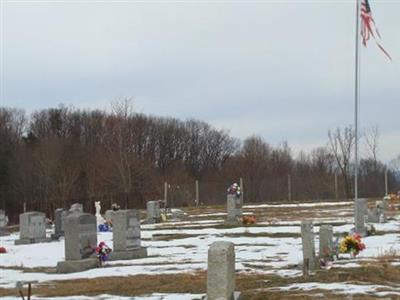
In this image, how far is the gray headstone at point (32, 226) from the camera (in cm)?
2752

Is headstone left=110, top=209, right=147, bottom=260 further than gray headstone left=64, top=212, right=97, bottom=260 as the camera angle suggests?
Yes

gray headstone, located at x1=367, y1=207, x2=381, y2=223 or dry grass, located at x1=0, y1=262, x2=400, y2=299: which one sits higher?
gray headstone, located at x1=367, y1=207, x2=381, y2=223

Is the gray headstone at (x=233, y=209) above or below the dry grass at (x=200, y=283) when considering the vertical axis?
above

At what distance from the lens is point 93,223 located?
1906 cm

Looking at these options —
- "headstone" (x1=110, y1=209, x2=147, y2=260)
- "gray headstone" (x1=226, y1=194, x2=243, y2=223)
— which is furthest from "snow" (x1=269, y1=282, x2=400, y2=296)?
"gray headstone" (x1=226, y1=194, x2=243, y2=223)

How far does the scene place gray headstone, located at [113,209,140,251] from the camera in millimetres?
19469

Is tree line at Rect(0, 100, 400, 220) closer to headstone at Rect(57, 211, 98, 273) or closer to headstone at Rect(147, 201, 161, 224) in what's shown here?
headstone at Rect(147, 201, 161, 224)

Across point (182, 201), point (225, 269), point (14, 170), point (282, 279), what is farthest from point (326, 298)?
point (14, 170)

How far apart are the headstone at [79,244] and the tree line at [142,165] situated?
3869cm

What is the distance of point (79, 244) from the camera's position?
17859 mm

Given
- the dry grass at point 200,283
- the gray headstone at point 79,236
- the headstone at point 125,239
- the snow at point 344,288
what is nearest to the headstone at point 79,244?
the gray headstone at point 79,236

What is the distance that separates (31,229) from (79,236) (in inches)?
410

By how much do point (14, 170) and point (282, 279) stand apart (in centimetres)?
6944

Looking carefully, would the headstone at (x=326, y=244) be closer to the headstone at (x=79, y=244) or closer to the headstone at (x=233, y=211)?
the headstone at (x=79, y=244)
